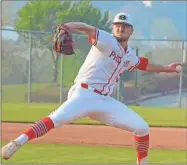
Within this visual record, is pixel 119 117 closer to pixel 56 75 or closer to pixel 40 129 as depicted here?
pixel 40 129

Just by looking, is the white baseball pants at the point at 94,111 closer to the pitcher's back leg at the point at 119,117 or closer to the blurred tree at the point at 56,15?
the pitcher's back leg at the point at 119,117

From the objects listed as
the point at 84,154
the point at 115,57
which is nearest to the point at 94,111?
the point at 115,57

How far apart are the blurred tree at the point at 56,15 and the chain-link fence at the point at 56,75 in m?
11.9

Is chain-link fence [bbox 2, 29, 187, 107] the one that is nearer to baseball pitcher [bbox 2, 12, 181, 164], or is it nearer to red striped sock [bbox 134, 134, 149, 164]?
red striped sock [bbox 134, 134, 149, 164]

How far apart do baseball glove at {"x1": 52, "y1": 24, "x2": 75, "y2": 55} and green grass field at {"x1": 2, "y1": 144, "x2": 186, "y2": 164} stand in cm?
255

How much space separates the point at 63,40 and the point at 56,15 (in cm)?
3411

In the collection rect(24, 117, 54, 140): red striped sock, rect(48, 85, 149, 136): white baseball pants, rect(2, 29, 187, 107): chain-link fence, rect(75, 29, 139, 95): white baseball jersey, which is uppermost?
rect(75, 29, 139, 95): white baseball jersey

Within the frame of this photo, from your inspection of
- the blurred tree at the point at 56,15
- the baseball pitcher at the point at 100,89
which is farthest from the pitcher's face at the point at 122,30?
the blurred tree at the point at 56,15

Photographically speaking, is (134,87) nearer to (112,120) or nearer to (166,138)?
(166,138)

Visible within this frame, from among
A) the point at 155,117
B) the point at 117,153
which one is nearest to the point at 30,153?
the point at 117,153

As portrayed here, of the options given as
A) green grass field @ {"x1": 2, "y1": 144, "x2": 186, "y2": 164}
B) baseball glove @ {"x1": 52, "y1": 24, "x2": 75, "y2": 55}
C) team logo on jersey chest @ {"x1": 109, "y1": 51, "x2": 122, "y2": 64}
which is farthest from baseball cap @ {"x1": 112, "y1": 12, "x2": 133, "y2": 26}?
green grass field @ {"x1": 2, "y1": 144, "x2": 186, "y2": 164}

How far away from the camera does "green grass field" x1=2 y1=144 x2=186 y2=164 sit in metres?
7.68

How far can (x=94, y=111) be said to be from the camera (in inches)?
223

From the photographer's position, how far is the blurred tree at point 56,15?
3794 cm
